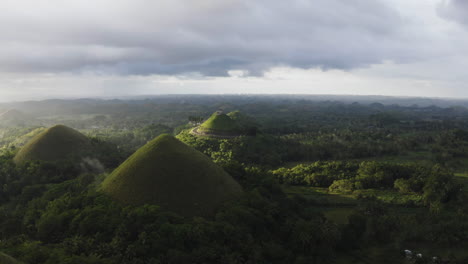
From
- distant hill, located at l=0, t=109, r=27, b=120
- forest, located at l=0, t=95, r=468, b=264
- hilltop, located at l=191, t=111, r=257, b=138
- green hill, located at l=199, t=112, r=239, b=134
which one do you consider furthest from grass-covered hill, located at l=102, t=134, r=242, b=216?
distant hill, located at l=0, t=109, r=27, b=120

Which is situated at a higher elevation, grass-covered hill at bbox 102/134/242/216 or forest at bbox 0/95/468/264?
grass-covered hill at bbox 102/134/242/216

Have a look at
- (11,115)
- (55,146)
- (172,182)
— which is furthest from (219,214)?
(11,115)

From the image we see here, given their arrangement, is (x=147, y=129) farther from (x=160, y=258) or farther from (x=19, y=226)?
(x=160, y=258)

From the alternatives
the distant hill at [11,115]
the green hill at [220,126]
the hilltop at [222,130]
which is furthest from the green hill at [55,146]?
the distant hill at [11,115]

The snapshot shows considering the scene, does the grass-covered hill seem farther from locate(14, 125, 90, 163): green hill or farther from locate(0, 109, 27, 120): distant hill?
locate(0, 109, 27, 120): distant hill

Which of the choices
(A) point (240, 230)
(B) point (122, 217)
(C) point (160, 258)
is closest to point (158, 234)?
(C) point (160, 258)
